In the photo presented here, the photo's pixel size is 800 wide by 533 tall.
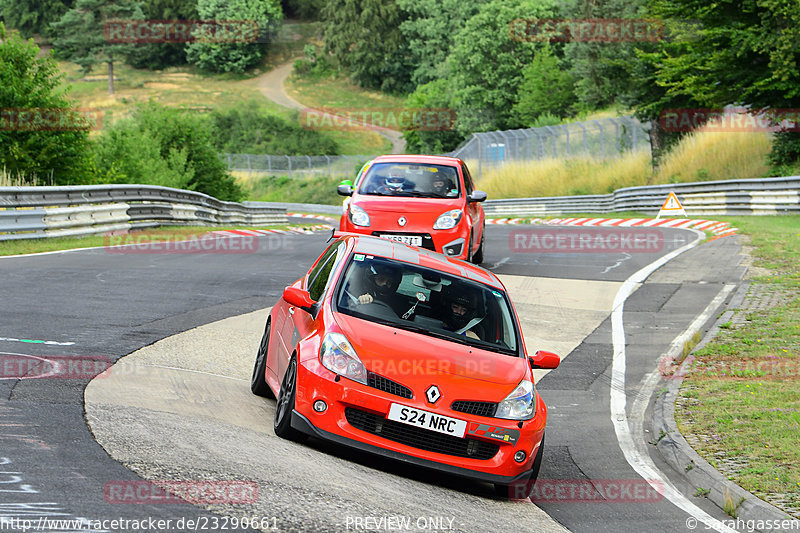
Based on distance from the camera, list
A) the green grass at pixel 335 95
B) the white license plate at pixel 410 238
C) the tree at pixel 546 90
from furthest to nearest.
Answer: the green grass at pixel 335 95 < the tree at pixel 546 90 < the white license plate at pixel 410 238

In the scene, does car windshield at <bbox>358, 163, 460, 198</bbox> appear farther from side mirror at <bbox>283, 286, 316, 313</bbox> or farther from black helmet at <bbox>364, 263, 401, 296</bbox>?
side mirror at <bbox>283, 286, 316, 313</bbox>

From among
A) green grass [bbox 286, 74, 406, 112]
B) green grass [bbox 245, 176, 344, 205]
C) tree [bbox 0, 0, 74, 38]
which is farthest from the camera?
tree [bbox 0, 0, 74, 38]

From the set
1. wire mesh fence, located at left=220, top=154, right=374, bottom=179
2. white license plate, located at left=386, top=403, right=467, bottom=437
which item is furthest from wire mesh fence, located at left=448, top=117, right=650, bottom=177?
white license plate, located at left=386, top=403, right=467, bottom=437

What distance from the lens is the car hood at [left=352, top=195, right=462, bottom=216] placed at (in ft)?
48.9

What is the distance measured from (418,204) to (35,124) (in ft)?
43.6

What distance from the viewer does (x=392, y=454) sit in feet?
20.9

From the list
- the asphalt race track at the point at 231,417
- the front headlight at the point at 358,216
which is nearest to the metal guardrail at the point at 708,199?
the asphalt race track at the point at 231,417

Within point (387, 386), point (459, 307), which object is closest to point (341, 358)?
point (387, 386)

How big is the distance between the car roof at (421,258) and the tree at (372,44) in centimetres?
12014

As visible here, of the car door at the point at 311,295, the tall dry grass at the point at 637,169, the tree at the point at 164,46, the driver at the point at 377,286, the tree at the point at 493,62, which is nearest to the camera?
the car door at the point at 311,295

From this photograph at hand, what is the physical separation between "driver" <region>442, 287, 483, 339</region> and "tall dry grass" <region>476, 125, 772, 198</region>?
2958cm

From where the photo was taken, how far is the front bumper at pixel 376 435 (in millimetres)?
6410

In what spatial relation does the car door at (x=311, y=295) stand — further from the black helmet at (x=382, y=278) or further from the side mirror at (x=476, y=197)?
the side mirror at (x=476, y=197)

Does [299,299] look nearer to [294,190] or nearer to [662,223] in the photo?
[662,223]
